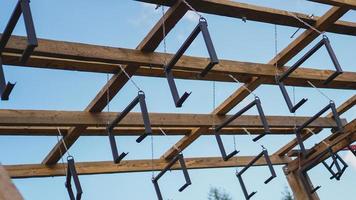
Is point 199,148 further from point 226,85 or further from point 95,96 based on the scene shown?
point 95,96

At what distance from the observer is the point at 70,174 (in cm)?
412

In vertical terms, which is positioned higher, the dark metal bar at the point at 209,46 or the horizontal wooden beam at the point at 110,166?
the horizontal wooden beam at the point at 110,166

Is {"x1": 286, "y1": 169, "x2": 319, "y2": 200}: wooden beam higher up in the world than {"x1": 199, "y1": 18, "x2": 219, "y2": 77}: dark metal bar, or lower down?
higher up

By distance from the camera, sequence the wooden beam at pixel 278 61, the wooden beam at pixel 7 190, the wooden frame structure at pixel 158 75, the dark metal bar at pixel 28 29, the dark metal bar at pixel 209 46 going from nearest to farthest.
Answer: the wooden beam at pixel 7 190 → the dark metal bar at pixel 28 29 → the dark metal bar at pixel 209 46 → the wooden frame structure at pixel 158 75 → the wooden beam at pixel 278 61

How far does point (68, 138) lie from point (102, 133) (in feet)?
1.54

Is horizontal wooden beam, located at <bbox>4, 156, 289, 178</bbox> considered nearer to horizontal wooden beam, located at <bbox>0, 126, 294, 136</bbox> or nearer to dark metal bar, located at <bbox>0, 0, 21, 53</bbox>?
horizontal wooden beam, located at <bbox>0, 126, 294, 136</bbox>

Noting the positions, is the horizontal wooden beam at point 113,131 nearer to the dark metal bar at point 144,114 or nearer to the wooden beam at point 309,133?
the wooden beam at point 309,133

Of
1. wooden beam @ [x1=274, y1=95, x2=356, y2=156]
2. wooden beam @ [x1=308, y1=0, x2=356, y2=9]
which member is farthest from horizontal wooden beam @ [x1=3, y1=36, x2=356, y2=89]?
wooden beam @ [x1=274, y1=95, x2=356, y2=156]

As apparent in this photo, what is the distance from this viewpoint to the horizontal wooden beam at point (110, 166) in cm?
561

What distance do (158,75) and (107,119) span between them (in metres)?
0.78

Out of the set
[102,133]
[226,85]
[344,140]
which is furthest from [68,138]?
[344,140]

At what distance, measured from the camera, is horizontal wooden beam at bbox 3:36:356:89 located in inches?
142

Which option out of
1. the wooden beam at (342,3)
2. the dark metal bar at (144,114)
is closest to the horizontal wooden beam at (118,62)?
the dark metal bar at (144,114)

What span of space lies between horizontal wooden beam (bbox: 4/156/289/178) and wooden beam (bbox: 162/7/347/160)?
376mm
